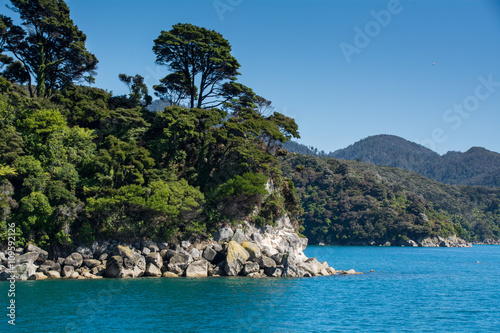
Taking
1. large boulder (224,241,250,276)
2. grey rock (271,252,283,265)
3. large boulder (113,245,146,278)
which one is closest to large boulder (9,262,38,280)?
large boulder (113,245,146,278)

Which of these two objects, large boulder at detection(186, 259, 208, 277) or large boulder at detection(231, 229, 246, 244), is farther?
large boulder at detection(231, 229, 246, 244)

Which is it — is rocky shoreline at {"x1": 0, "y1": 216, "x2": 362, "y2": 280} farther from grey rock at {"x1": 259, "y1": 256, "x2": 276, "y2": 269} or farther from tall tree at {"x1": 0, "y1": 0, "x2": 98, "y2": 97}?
tall tree at {"x1": 0, "y1": 0, "x2": 98, "y2": 97}

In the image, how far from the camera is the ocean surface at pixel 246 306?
74.4ft

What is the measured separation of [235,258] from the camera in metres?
38.8

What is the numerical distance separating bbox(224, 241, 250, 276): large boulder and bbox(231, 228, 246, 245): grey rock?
216cm

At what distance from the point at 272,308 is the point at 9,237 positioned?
2211 cm

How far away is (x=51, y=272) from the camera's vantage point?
34594 mm

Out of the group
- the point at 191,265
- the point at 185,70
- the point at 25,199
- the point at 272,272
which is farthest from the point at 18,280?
the point at 185,70

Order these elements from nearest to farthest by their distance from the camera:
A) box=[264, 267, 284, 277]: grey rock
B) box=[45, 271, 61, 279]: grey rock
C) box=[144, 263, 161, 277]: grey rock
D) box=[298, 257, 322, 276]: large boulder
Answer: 1. box=[45, 271, 61, 279]: grey rock
2. box=[144, 263, 161, 277]: grey rock
3. box=[264, 267, 284, 277]: grey rock
4. box=[298, 257, 322, 276]: large boulder

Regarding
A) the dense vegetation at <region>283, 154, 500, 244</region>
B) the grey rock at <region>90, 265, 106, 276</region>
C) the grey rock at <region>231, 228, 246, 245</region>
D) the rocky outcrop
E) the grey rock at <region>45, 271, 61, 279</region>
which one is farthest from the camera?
the rocky outcrop

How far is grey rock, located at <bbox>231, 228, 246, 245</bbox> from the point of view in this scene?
139 ft

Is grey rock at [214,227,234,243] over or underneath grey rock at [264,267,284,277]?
over

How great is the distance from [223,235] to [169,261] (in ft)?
20.8

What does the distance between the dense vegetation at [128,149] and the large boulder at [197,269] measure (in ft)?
12.7
